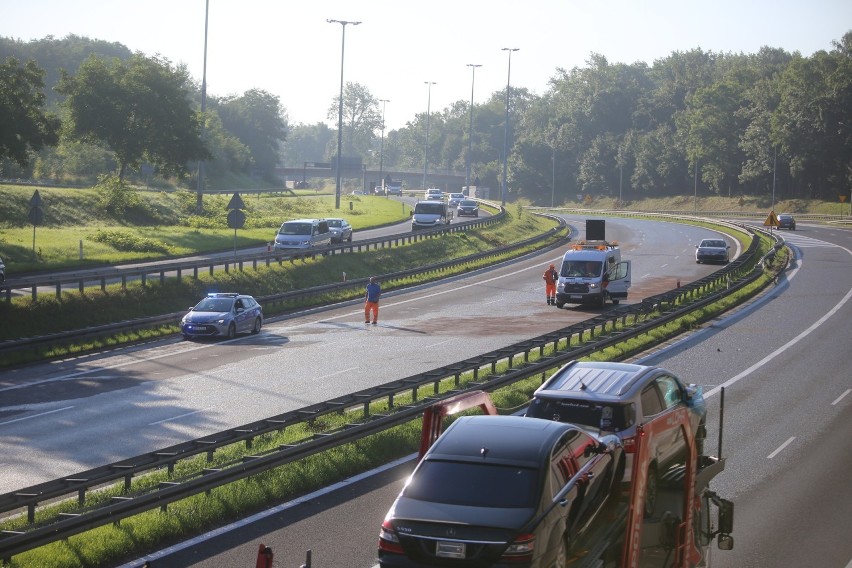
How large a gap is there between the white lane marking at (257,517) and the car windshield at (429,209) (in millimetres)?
54905

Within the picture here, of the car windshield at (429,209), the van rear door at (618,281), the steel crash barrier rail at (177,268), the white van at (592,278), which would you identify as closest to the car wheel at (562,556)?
the steel crash barrier rail at (177,268)

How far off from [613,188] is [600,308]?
4946 inches

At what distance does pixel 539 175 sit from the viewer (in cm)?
17788

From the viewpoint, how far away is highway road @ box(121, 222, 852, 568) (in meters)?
13.2

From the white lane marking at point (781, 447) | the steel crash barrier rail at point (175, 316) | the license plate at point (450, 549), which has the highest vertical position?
the license plate at point (450, 549)

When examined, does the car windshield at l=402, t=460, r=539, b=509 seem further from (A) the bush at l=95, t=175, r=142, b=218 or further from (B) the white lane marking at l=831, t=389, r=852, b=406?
(A) the bush at l=95, t=175, r=142, b=218

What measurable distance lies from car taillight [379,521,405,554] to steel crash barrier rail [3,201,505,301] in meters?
28.6

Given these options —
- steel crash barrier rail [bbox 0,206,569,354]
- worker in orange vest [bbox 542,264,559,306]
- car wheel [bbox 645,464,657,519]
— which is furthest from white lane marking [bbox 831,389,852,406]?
steel crash barrier rail [bbox 0,206,569,354]

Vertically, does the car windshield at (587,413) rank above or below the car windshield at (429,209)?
below

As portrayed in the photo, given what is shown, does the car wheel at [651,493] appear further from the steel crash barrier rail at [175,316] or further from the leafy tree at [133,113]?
the leafy tree at [133,113]

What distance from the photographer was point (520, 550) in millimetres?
8641

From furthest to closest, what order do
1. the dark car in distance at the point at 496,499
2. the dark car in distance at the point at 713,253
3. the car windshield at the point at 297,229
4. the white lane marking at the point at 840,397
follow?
the dark car in distance at the point at 713,253 < the car windshield at the point at 297,229 < the white lane marking at the point at 840,397 < the dark car in distance at the point at 496,499

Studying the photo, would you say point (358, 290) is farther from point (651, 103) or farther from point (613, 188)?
point (651, 103)

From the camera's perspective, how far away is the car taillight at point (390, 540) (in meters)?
9.02
